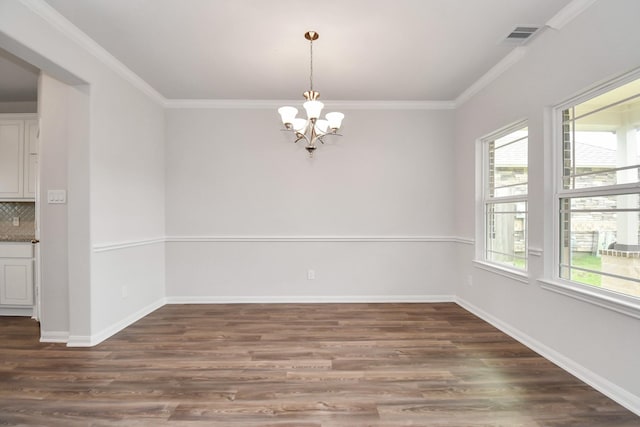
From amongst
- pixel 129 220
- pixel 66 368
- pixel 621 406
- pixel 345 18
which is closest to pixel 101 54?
pixel 129 220

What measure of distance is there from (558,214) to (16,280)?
565cm

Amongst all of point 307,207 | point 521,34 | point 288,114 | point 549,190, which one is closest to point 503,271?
point 549,190

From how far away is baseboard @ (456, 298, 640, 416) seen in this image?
2.04m

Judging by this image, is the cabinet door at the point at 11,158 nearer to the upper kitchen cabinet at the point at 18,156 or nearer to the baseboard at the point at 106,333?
the upper kitchen cabinet at the point at 18,156

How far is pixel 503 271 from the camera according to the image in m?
3.33

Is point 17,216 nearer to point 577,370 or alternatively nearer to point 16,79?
point 16,79

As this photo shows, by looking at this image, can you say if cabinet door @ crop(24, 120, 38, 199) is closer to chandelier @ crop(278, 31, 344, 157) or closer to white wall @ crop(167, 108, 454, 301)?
white wall @ crop(167, 108, 454, 301)

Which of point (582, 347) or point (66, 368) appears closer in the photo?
point (582, 347)

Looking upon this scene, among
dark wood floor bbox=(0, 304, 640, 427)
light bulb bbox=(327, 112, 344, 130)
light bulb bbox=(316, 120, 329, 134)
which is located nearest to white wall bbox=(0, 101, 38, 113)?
dark wood floor bbox=(0, 304, 640, 427)

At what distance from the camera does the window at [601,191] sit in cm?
214

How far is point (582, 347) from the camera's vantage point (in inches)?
93.4

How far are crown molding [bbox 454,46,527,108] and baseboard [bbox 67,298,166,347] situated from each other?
468 centimetres

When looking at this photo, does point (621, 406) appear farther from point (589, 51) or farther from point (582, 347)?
point (589, 51)

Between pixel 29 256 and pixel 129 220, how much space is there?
137cm
